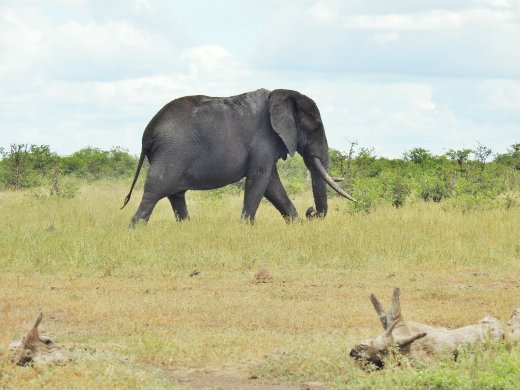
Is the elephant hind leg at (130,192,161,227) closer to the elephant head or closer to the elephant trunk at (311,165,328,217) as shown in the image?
the elephant head

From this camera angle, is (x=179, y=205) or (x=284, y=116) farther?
(x=179, y=205)

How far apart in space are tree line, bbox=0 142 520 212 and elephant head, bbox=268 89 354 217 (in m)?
1.45

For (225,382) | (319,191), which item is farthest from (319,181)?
(225,382)

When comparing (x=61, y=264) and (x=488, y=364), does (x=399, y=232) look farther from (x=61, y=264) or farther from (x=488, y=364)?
(x=488, y=364)

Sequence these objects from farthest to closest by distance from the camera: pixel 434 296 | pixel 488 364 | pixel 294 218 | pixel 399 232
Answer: pixel 294 218 → pixel 399 232 → pixel 434 296 → pixel 488 364

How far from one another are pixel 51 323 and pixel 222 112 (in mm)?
6934

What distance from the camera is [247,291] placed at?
33.7ft

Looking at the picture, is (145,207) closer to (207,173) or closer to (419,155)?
(207,173)

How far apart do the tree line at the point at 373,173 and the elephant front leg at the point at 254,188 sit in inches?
95.3

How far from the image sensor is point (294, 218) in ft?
50.9

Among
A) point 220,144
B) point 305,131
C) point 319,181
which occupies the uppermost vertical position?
point 305,131

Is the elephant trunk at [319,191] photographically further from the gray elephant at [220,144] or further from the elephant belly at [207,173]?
the elephant belly at [207,173]

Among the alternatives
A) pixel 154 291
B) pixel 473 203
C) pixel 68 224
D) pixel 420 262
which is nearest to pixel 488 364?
pixel 154 291

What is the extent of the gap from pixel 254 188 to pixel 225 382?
858 cm
